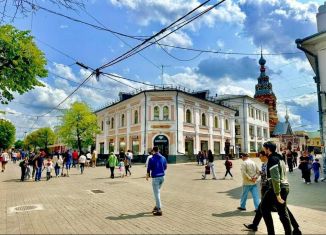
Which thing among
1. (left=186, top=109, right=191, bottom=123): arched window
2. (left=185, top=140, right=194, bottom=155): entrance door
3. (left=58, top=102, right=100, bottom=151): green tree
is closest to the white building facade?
(left=185, top=140, right=194, bottom=155): entrance door

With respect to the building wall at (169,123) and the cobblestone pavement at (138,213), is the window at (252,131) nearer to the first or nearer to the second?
the building wall at (169,123)

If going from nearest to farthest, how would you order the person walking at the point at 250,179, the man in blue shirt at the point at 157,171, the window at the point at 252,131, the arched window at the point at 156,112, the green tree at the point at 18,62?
1. the man in blue shirt at the point at 157,171
2. the person walking at the point at 250,179
3. the green tree at the point at 18,62
4. the arched window at the point at 156,112
5. the window at the point at 252,131

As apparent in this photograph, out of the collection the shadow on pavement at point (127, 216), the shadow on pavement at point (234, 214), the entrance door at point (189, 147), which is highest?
the entrance door at point (189, 147)

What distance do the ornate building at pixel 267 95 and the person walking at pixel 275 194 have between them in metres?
68.2

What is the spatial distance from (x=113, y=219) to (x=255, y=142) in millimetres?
50792

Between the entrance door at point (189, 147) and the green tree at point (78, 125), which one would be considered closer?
the entrance door at point (189, 147)

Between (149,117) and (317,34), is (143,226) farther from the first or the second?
(149,117)

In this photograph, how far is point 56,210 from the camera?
8.59m

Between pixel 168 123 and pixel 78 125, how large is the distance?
1631 centimetres

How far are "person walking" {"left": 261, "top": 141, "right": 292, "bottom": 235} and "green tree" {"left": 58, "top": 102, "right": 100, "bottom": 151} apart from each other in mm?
40975

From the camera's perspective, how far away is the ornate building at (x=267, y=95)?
7138 cm

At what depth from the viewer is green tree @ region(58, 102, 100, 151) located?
147 ft

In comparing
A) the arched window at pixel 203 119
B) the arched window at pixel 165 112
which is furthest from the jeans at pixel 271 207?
the arched window at pixel 203 119

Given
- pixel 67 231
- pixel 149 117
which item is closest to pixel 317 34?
pixel 67 231
